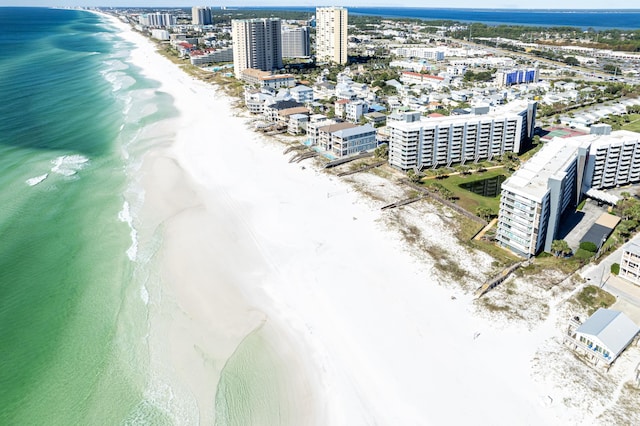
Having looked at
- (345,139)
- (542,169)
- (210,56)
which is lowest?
(345,139)

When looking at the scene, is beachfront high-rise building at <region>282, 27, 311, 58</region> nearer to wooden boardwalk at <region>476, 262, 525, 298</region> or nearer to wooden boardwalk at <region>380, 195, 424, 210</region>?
wooden boardwalk at <region>380, 195, 424, 210</region>

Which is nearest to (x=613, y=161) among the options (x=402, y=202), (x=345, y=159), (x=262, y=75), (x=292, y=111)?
(x=402, y=202)

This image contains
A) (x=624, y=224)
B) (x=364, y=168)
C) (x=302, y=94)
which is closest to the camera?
(x=624, y=224)

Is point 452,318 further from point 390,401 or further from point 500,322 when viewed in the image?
point 390,401

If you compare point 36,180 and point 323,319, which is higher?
point 36,180

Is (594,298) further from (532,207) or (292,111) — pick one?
(292,111)

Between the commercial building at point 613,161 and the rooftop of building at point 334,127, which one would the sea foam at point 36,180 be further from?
the commercial building at point 613,161

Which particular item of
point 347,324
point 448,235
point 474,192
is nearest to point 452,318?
point 347,324
